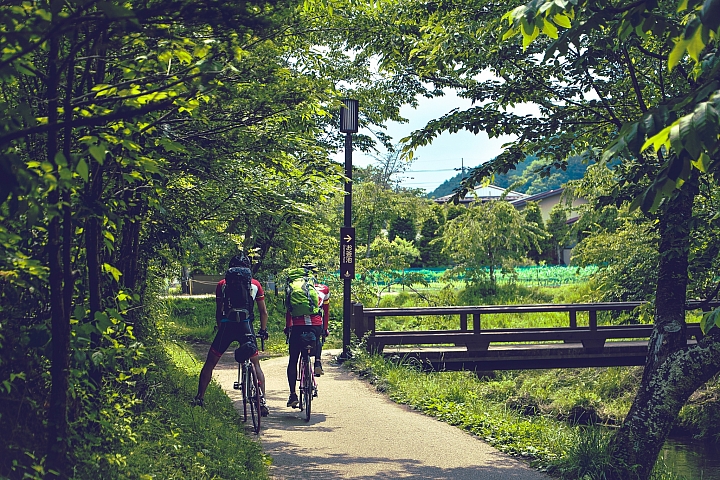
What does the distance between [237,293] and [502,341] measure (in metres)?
7.38

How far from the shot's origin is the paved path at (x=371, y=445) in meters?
6.86

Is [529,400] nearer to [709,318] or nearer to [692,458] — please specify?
[692,458]

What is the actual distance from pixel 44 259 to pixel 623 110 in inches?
274

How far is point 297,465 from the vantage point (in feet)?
23.0

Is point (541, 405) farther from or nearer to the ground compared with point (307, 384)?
nearer to the ground

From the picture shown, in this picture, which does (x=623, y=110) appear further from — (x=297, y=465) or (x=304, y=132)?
(x=297, y=465)

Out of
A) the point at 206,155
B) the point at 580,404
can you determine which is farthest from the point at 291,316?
the point at 580,404

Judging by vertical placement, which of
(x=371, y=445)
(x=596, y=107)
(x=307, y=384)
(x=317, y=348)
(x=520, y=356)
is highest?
(x=596, y=107)

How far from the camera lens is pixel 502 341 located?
1394 centimetres

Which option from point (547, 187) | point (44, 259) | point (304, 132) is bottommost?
point (44, 259)

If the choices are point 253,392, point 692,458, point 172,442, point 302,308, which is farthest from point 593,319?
point 172,442

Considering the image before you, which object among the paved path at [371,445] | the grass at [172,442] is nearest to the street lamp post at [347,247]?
the paved path at [371,445]

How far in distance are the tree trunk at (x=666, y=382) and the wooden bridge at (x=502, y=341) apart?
5943 millimetres

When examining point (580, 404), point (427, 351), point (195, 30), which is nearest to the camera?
point (195, 30)
